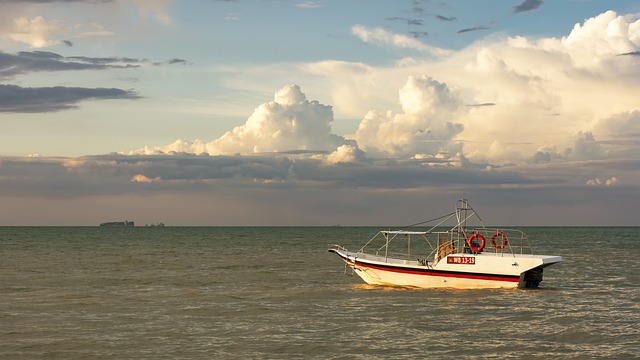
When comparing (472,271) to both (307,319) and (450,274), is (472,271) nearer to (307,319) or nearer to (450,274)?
(450,274)

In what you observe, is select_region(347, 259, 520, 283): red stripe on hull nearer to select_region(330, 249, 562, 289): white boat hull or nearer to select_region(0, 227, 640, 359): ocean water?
select_region(330, 249, 562, 289): white boat hull

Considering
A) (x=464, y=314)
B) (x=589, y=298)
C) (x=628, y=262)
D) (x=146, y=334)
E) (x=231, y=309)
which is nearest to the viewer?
(x=146, y=334)

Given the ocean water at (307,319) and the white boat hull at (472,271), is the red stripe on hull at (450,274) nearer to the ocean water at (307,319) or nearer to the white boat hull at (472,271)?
the white boat hull at (472,271)

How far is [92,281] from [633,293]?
3553 cm

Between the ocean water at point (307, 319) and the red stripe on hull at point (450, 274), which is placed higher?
the red stripe on hull at point (450, 274)

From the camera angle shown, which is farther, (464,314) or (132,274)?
(132,274)

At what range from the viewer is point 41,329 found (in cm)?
3111

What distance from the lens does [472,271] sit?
139 ft

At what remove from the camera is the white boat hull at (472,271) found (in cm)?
4234

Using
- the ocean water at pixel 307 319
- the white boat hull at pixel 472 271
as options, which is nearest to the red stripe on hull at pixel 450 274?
the white boat hull at pixel 472 271

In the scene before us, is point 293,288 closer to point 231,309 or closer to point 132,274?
point 231,309

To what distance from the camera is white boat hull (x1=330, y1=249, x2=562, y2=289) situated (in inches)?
1667

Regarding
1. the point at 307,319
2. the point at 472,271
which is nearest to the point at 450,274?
the point at 472,271

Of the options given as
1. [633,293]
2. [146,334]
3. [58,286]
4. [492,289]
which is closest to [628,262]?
[633,293]
